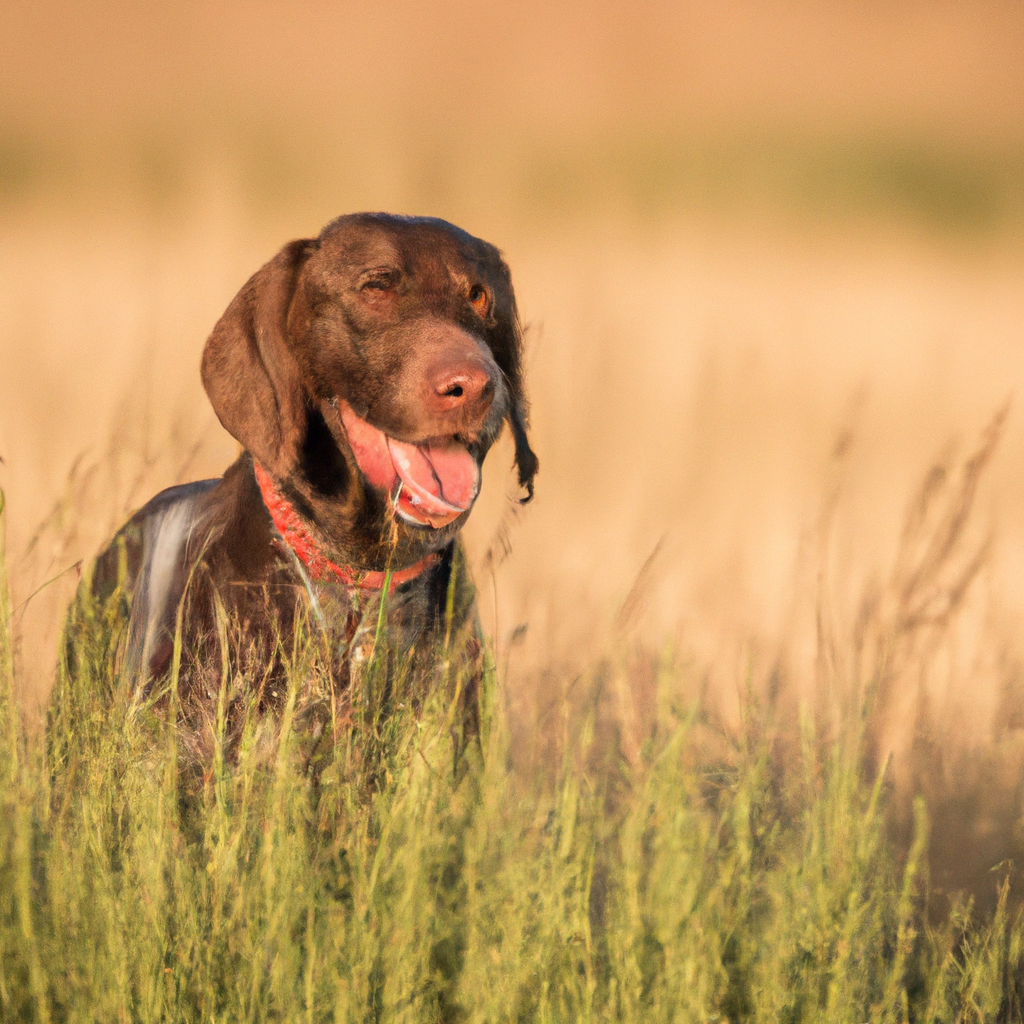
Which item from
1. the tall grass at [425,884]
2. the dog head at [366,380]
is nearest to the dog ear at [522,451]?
the dog head at [366,380]

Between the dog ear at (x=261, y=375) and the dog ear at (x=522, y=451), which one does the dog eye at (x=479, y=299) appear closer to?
the dog ear at (x=522, y=451)

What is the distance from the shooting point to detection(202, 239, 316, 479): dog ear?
9.34ft

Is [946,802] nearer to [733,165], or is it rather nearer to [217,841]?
[217,841]

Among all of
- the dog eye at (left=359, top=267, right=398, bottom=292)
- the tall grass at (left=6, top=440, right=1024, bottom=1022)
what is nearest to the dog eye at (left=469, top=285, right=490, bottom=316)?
the dog eye at (left=359, top=267, right=398, bottom=292)

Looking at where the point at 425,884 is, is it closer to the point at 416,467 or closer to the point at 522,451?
the point at 416,467

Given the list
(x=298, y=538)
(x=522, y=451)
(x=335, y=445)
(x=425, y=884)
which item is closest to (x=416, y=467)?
(x=335, y=445)

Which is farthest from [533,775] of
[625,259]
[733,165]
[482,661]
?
[733,165]

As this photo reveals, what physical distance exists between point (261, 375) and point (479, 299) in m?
0.65

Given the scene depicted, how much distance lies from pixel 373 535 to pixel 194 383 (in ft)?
3.51

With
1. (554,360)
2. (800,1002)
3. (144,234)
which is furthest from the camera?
(144,234)

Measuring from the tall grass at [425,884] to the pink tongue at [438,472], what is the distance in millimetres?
757

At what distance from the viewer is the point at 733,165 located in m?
9.44

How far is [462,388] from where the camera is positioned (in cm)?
282

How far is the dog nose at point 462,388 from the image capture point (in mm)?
2793
